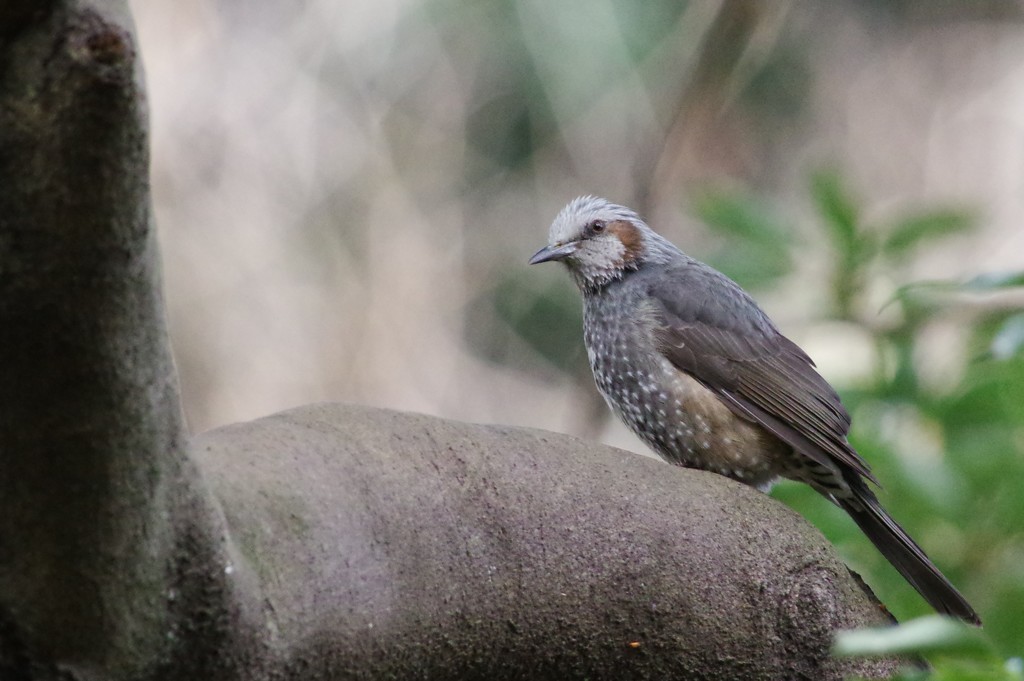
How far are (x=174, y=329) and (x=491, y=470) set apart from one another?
5392 millimetres

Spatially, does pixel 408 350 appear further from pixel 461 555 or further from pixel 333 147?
pixel 461 555

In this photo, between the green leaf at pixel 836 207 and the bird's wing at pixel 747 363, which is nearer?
the bird's wing at pixel 747 363

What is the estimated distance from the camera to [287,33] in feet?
24.3

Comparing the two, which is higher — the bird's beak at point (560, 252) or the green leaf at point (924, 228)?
the green leaf at point (924, 228)

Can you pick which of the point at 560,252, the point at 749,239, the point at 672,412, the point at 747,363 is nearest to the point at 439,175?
the point at 560,252

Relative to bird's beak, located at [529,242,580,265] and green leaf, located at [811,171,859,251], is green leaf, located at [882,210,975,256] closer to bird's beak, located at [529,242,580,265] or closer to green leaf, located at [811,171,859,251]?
green leaf, located at [811,171,859,251]

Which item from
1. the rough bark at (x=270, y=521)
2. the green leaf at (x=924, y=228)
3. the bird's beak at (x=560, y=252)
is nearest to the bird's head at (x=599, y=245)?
the bird's beak at (x=560, y=252)

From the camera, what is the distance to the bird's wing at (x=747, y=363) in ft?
12.2

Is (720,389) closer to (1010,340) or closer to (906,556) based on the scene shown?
(906,556)

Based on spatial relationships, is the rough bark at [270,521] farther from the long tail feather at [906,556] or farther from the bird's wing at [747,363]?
the bird's wing at [747,363]

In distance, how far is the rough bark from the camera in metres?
1.36

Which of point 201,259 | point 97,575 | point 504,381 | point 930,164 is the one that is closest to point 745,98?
point 930,164

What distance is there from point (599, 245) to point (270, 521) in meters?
2.45

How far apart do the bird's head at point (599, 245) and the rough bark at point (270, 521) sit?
147 centimetres
